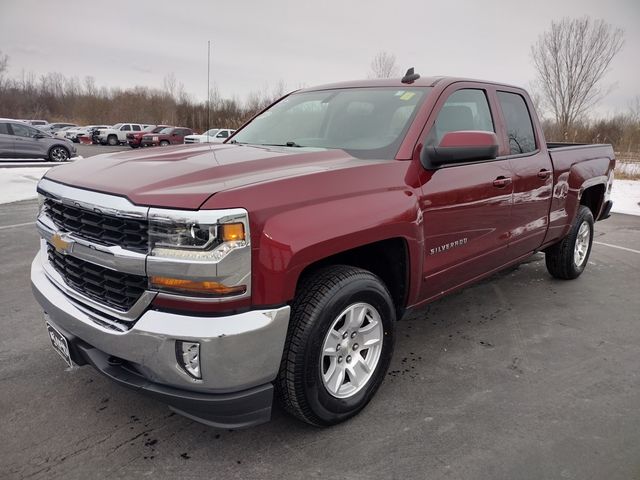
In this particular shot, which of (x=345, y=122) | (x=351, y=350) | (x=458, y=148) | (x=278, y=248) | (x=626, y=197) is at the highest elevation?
(x=345, y=122)

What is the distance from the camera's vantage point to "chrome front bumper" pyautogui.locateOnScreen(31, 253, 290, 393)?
196 centimetres

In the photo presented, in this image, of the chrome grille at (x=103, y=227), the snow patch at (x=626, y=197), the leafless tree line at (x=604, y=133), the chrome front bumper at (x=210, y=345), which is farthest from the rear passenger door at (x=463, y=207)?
the leafless tree line at (x=604, y=133)

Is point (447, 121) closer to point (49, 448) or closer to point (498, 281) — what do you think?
point (498, 281)

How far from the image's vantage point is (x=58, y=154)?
19.0 metres

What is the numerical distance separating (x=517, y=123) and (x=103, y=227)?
341cm

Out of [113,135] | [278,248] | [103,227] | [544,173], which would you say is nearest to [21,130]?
[113,135]

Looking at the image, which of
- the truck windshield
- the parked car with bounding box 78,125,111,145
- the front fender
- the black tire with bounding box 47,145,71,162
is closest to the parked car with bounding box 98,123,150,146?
the parked car with bounding box 78,125,111,145

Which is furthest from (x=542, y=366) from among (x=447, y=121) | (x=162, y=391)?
(x=162, y=391)

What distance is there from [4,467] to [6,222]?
6.62m

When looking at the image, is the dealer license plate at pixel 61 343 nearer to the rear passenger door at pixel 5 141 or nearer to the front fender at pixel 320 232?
the front fender at pixel 320 232

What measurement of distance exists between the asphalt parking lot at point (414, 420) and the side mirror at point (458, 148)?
139 centimetres

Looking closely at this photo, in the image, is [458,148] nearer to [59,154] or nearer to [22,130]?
[22,130]

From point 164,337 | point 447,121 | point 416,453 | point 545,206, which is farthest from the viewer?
point 545,206

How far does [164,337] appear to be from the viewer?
6.47 feet
